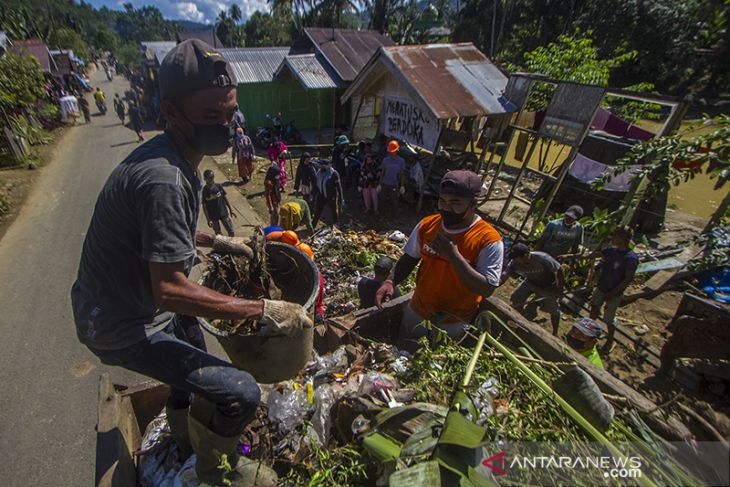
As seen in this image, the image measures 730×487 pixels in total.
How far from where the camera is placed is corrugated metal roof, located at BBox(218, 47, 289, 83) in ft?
49.9

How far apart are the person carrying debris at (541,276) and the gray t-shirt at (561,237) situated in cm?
78

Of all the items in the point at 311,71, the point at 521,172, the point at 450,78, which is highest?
the point at 450,78

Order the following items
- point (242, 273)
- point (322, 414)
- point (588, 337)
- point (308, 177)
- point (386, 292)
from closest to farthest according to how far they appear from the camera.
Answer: point (322, 414), point (242, 273), point (386, 292), point (588, 337), point (308, 177)

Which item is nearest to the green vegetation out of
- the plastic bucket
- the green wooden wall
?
the green wooden wall

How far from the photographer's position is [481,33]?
1166 inches

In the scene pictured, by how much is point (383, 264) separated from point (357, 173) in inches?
272

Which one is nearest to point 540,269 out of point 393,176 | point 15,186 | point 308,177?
point 393,176

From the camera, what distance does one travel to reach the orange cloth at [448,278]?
252 centimetres

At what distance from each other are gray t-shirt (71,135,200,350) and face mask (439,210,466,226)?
163 cm

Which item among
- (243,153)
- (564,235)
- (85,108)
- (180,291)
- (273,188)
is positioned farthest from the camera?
(85,108)

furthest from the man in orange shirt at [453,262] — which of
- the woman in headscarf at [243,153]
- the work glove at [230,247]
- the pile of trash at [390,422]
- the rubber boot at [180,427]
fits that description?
the woman in headscarf at [243,153]

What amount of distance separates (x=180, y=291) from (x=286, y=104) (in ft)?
55.9

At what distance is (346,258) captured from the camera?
6.02 metres

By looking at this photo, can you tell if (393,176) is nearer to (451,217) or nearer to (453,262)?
(451,217)
